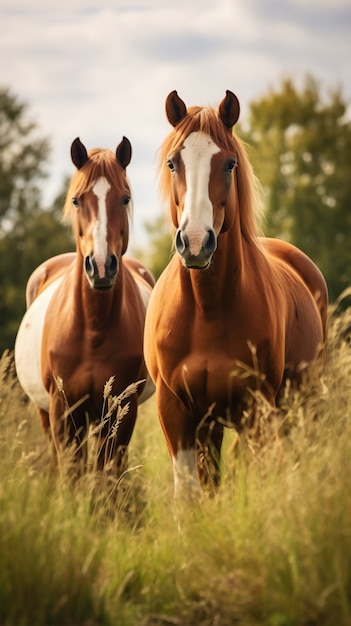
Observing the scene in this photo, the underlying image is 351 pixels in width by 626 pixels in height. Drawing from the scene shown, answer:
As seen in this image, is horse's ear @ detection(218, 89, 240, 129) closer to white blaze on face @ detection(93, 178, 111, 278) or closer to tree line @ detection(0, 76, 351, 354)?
white blaze on face @ detection(93, 178, 111, 278)

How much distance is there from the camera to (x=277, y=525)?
354cm

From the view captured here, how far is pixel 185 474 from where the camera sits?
497cm

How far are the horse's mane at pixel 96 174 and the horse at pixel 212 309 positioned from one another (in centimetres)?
110

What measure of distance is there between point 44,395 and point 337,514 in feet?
12.9

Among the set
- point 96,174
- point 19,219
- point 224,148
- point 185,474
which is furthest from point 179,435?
point 19,219

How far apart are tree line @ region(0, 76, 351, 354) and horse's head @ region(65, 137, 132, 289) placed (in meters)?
16.9

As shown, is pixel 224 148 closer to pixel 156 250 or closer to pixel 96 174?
pixel 96 174

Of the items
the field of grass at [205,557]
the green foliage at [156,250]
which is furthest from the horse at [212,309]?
the green foliage at [156,250]

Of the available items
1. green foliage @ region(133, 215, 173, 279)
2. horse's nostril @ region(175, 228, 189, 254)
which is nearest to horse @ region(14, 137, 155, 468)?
horse's nostril @ region(175, 228, 189, 254)

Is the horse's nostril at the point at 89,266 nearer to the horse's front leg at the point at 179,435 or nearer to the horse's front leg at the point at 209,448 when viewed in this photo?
the horse's front leg at the point at 179,435

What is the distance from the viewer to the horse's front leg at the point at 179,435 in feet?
16.3

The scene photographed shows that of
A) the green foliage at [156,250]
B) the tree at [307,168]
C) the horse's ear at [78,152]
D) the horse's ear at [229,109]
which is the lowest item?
the green foliage at [156,250]

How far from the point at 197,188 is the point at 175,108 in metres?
0.72

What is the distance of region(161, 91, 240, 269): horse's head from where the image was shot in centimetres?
437
